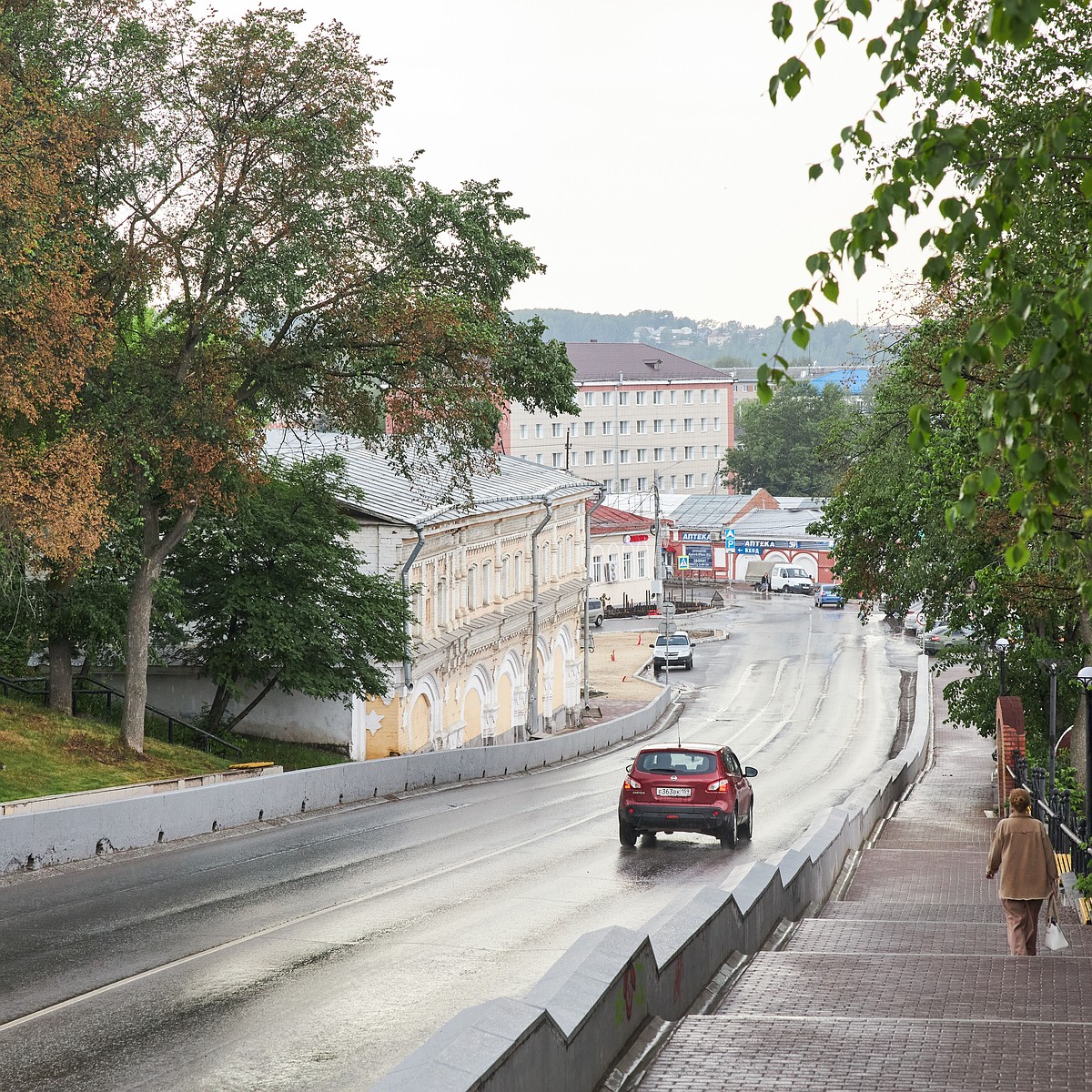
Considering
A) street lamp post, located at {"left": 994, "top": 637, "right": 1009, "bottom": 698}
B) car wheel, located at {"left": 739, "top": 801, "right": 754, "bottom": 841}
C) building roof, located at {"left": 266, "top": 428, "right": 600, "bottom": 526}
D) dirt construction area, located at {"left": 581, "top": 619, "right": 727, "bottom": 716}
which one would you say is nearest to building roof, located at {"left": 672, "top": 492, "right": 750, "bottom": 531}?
dirt construction area, located at {"left": 581, "top": 619, "right": 727, "bottom": 716}

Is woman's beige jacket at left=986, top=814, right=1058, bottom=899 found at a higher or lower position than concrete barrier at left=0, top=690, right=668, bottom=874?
higher

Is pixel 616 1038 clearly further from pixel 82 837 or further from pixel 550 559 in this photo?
pixel 550 559

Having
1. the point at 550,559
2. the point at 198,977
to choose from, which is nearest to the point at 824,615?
the point at 550,559

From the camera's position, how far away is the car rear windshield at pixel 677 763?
2230 cm

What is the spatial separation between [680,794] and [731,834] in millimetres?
1107

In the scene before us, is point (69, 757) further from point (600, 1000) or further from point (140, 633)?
point (600, 1000)

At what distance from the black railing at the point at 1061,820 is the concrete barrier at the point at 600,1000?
9.59ft

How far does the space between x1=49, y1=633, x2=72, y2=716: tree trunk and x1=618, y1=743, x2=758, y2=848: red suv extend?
12.2 m

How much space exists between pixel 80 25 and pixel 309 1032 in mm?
17841

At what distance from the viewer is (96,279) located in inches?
936

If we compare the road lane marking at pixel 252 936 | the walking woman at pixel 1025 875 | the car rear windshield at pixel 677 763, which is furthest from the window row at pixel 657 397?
the walking woman at pixel 1025 875

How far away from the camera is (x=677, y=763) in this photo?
73.5ft

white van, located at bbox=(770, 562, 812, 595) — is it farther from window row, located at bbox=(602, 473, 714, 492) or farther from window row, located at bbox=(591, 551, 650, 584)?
window row, located at bbox=(602, 473, 714, 492)

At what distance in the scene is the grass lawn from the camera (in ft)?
73.5
